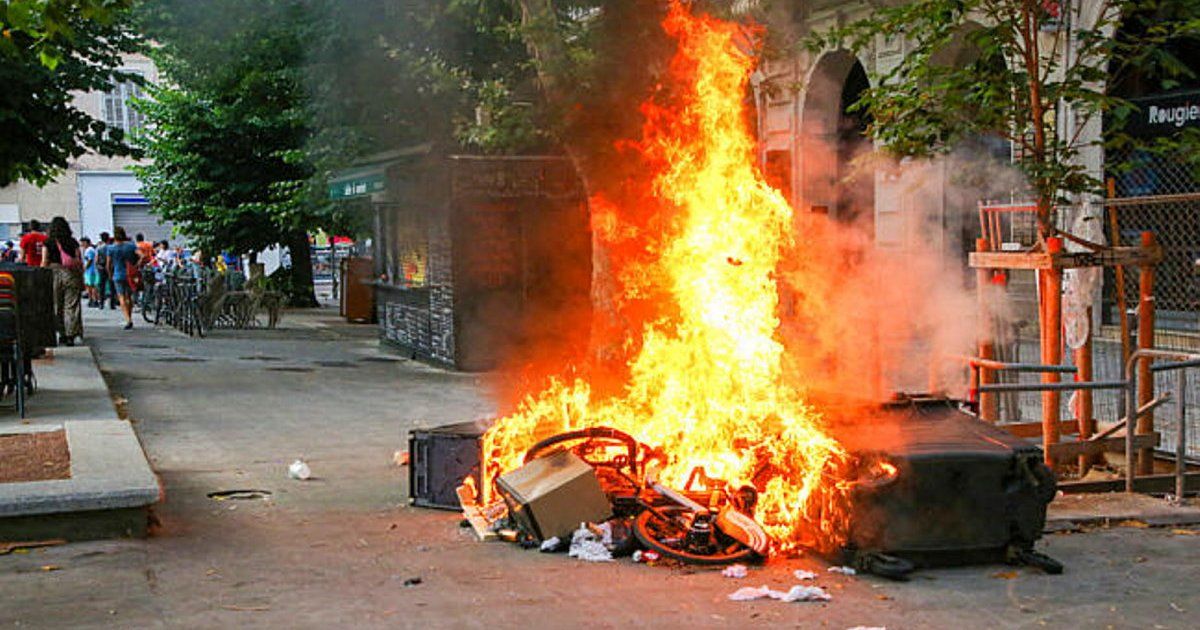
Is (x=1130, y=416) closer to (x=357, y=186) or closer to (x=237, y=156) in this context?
(x=357, y=186)

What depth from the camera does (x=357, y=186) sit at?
57.4 feet

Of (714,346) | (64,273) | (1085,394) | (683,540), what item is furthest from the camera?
(64,273)


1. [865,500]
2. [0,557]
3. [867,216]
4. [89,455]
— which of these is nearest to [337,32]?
[867,216]

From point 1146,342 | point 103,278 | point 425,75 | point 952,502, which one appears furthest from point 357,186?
point 103,278

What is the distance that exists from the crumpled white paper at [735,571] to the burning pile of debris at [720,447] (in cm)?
8

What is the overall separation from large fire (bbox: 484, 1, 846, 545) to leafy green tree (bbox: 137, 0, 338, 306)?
42.3 feet

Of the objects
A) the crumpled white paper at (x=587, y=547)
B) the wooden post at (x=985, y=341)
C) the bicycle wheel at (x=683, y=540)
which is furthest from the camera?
the wooden post at (x=985, y=341)

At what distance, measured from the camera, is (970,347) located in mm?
10242

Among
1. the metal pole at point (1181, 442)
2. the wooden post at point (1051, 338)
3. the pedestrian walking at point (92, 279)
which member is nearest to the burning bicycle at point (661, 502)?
the wooden post at point (1051, 338)

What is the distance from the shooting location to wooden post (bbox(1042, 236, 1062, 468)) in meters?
8.20

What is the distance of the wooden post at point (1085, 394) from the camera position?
339 inches

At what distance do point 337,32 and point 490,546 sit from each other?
1215 centimetres

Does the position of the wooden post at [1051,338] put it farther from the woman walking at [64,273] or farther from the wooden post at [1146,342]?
the woman walking at [64,273]

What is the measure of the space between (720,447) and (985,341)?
2547mm
